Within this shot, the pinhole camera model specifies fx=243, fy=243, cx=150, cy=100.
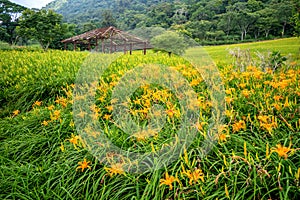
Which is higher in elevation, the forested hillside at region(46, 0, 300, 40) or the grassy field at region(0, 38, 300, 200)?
the forested hillside at region(46, 0, 300, 40)

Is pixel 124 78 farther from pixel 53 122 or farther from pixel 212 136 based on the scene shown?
pixel 212 136

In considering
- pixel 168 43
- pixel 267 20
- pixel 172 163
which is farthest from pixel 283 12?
pixel 172 163

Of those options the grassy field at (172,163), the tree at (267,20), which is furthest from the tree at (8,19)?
the grassy field at (172,163)

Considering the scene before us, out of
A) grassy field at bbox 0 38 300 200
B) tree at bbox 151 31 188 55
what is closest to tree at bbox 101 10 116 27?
tree at bbox 151 31 188 55

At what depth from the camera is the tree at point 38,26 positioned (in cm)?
2216

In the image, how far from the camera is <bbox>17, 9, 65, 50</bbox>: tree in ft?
72.7

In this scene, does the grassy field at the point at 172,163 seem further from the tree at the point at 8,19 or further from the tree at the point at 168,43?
the tree at the point at 8,19

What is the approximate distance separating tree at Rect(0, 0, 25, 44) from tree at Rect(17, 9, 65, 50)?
7518 millimetres

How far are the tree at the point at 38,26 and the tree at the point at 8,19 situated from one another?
296 inches

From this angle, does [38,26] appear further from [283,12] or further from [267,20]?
[283,12]

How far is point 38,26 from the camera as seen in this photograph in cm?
2238

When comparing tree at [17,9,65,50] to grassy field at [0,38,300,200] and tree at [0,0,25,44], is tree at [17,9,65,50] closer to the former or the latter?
tree at [0,0,25,44]

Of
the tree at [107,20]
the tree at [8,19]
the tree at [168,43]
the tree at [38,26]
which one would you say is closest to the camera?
the tree at [168,43]

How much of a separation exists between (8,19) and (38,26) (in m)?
11.4
